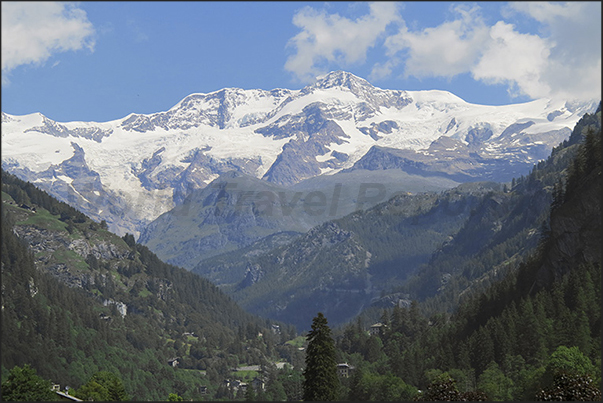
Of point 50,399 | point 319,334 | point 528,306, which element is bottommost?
point 50,399

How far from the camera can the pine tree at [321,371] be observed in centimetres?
14438

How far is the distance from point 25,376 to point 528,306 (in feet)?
347

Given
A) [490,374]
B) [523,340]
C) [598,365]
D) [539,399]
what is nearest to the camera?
[539,399]

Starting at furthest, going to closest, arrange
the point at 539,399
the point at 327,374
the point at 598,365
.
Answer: the point at 598,365 < the point at 327,374 < the point at 539,399

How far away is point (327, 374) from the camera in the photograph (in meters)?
145

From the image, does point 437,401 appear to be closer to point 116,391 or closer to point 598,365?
point 598,365

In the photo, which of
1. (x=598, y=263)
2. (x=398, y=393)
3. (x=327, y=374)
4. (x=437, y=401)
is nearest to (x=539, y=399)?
(x=437, y=401)

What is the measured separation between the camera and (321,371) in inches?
5704

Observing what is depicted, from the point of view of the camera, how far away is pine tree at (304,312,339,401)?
14438 centimetres

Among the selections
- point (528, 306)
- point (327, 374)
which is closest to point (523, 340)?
point (528, 306)

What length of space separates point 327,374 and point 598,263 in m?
81.8

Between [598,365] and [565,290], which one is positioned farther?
[565,290]

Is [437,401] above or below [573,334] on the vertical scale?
below

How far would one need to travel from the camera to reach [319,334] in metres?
147
